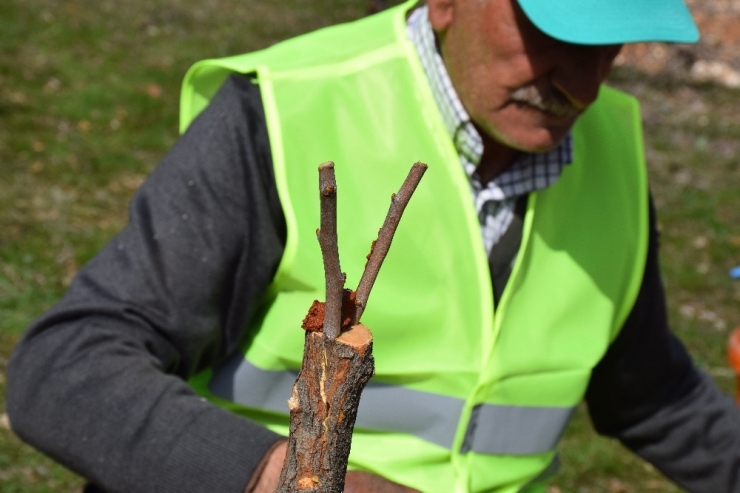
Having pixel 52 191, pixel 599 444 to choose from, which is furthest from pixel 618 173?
pixel 52 191

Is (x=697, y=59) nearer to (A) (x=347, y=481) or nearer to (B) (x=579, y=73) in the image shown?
(B) (x=579, y=73)

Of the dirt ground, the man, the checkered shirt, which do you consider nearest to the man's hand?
the man

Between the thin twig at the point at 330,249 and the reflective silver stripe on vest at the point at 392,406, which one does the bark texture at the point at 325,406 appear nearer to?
the thin twig at the point at 330,249

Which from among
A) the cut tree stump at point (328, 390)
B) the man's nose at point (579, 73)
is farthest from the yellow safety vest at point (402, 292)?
the cut tree stump at point (328, 390)

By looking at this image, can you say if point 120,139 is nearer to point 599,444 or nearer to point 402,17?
point 599,444

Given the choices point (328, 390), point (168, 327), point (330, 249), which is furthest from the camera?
point (168, 327)

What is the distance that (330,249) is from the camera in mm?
1009

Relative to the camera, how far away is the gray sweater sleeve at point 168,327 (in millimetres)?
1717

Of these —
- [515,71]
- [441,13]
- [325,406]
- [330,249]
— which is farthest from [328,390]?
[441,13]

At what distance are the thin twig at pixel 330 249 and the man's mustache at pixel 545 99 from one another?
1052mm

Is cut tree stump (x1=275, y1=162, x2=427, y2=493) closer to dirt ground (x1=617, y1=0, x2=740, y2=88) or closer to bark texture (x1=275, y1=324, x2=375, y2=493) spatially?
bark texture (x1=275, y1=324, x2=375, y2=493)

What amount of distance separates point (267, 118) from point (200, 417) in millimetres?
627

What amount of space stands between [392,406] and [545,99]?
0.70 metres

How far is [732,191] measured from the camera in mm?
6938
